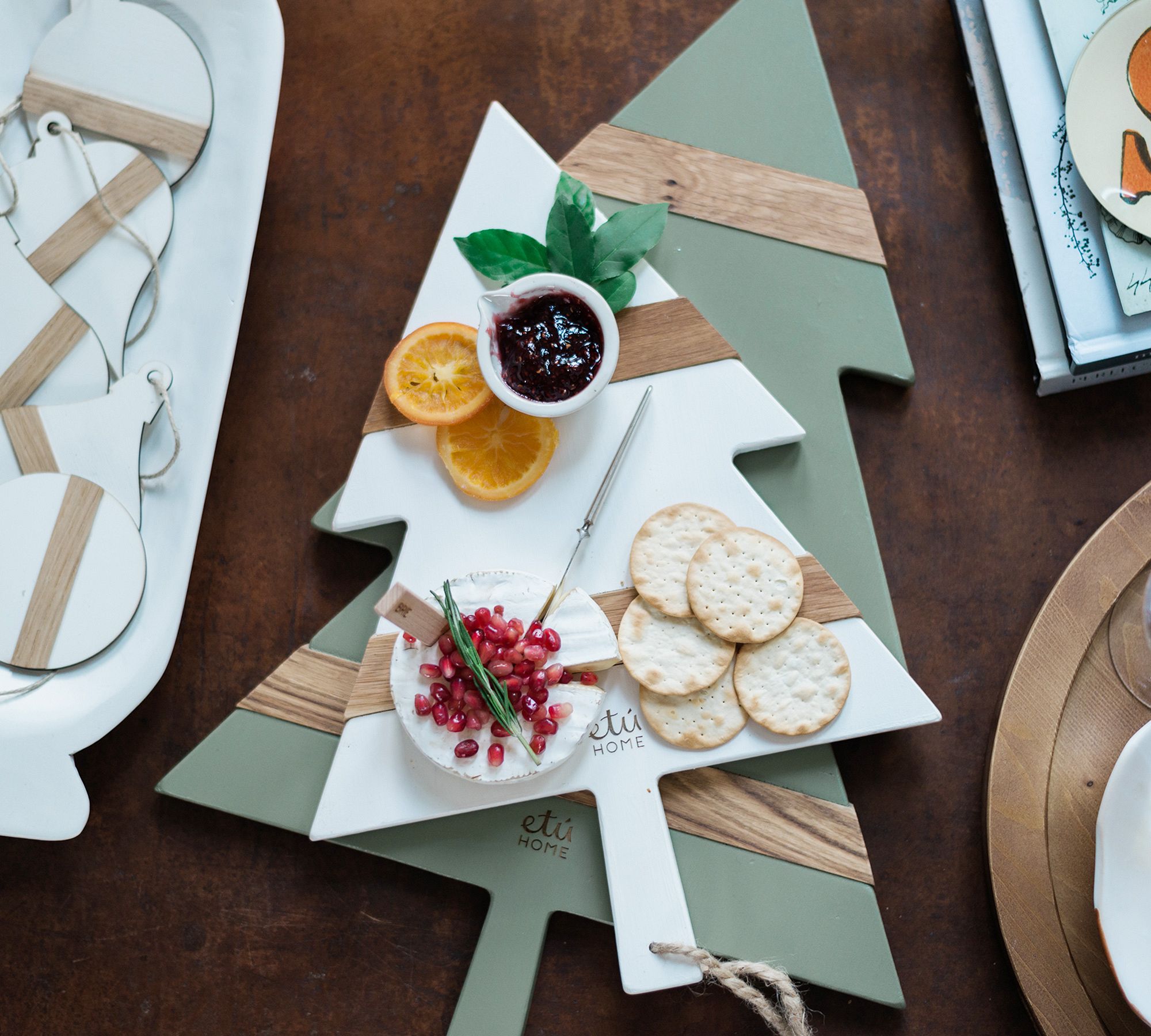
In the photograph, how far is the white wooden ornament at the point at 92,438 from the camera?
1.92m

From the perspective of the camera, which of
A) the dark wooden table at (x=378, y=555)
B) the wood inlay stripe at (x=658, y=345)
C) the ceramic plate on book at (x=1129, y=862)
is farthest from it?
the dark wooden table at (x=378, y=555)

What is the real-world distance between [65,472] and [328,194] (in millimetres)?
925

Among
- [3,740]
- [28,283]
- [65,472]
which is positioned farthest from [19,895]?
[28,283]

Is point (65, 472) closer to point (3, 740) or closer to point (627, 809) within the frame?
point (3, 740)

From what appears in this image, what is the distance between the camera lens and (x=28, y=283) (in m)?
1.95

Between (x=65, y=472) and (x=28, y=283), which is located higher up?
(x=28, y=283)

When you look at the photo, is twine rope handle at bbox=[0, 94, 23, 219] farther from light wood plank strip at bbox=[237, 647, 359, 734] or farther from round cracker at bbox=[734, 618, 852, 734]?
round cracker at bbox=[734, 618, 852, 734]

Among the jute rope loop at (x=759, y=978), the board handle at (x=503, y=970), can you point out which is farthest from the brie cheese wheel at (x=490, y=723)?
the jute rope loop at (x=759, y=978)

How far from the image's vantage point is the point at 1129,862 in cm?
168

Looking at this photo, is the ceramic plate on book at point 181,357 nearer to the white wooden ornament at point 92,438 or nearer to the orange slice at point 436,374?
the white wooden ornament at point 92,438

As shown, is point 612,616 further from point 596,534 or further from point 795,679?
point 795,679

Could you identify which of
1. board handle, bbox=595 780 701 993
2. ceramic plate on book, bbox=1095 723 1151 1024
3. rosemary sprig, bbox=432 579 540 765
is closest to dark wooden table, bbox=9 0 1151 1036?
board handle, bbox=595 780 701 993

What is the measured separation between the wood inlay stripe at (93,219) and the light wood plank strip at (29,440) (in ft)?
1.04

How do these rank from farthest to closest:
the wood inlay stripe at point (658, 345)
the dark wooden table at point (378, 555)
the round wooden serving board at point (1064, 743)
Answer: the dark wooden table at point (378, 555)
the wood inlay stripe at point (658, 345)
the round wooden serving board at point (1064, 743)
